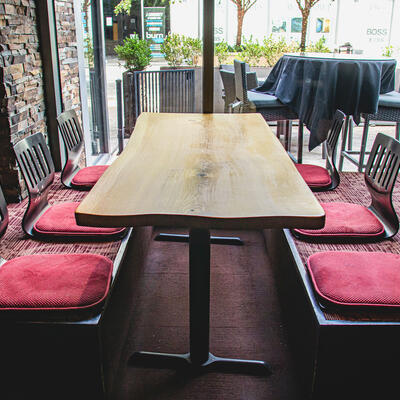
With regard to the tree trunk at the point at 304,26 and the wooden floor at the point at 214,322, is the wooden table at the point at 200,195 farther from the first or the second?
the tree trunk at the point at 304,26

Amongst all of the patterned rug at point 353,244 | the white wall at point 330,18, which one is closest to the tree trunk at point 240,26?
the white wall at point 330,18

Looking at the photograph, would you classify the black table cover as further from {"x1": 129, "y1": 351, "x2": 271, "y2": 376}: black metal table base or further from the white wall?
{"x1": 129, "y1": 351, "x2": 271, "y2": 376}: black metal table base

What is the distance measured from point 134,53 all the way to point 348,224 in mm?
2085

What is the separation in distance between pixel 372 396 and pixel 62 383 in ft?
3.45

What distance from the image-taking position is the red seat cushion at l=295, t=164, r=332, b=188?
2.75 metres

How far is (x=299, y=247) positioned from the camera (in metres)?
2.04

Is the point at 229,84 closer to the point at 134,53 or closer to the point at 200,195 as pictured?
the point at 134,53

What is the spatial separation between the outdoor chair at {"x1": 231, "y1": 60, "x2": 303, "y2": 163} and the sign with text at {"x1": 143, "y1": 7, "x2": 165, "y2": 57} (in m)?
0.60

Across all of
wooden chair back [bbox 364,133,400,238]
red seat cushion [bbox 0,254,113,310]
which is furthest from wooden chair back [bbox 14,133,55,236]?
wooden chair back [bbox 364,133,400,238]

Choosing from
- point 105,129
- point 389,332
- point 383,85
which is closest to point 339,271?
point 389,332

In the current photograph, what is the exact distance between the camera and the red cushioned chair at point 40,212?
208 cm

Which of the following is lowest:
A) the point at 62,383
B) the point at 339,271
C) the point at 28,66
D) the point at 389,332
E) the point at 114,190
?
the point at 62,383

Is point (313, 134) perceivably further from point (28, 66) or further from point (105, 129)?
point (28, 66)

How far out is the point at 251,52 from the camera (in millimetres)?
3348
